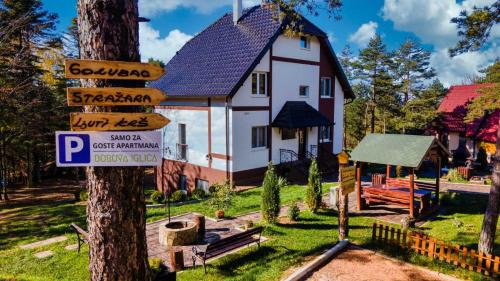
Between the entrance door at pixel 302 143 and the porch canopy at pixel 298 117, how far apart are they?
4.60 ft

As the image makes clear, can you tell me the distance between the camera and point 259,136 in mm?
20031

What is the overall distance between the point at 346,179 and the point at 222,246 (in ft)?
13.7

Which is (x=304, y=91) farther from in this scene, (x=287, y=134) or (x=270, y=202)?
(x=270, y=202)

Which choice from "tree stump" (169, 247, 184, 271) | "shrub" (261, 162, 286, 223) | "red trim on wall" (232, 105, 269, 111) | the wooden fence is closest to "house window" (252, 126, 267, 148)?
"red trim on wall" (232, 105, 269, 111)

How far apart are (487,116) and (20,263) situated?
3267cm

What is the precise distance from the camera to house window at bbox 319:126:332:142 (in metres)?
24.3

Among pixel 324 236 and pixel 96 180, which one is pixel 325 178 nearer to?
pixel 324 236

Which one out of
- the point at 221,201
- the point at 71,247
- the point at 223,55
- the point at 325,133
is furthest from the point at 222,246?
the point at 325,133

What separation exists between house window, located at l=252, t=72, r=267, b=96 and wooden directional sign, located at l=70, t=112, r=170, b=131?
15.7m

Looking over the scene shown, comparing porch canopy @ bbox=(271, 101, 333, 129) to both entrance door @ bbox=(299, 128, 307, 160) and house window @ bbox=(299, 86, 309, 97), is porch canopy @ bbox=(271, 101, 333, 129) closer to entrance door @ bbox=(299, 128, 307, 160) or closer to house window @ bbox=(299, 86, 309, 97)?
house window @ bbox=(299, 86, 309, 97)

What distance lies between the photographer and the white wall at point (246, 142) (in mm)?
18391

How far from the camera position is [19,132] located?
2075 cm

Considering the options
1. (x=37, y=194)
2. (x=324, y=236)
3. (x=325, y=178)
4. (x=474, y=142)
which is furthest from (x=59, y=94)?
(x=474, y=142)

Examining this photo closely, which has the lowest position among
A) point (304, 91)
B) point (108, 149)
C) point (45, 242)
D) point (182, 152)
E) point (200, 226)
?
point (45, 242)
